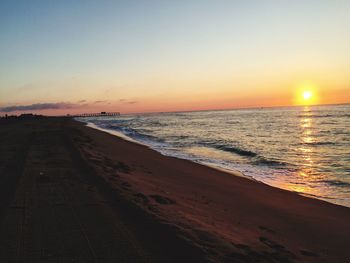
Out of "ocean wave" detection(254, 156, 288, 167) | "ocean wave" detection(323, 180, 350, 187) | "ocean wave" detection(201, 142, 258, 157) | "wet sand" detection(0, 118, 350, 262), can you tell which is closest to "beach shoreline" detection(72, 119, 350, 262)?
"wet sand" detection(0, 118, 350, 262)

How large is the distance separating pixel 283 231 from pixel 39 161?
34.3 ft

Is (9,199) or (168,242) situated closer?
(168,242)

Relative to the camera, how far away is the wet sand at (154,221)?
227 inches

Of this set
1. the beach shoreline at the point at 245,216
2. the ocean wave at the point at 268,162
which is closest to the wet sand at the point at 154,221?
the beach shoreline at the point at 245,216

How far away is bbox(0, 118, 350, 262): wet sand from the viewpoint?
5758 mm

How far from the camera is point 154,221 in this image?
7.07 meters

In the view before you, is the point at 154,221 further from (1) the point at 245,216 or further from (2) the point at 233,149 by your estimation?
(2) the point at 233,149

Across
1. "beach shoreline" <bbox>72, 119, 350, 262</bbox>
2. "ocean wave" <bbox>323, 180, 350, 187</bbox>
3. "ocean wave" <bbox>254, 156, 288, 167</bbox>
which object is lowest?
"ocean wave" <bbox>254, 156, 288, 167</bbox>

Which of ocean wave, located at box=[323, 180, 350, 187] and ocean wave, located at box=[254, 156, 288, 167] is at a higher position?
ocean wave, located at box=[323, 180, 350, 187]

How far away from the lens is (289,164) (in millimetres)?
19422

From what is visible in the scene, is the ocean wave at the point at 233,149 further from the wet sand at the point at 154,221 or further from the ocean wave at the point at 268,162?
the wet sand at the point at 154,221

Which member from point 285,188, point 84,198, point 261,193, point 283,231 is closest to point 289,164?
point 285,188

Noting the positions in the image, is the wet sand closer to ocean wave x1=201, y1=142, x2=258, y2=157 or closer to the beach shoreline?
the beach shoreline

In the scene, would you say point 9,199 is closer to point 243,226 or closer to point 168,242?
point 168,242
